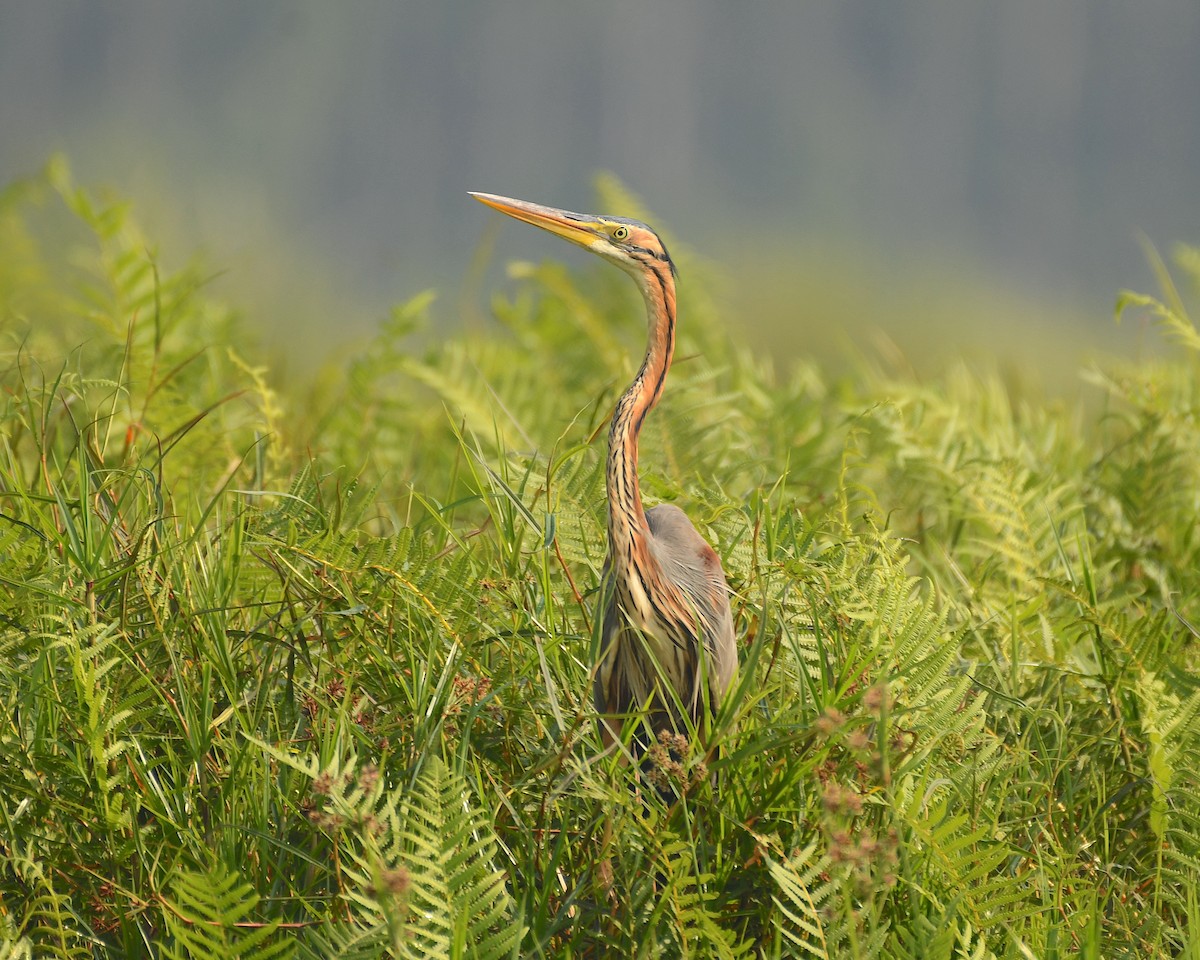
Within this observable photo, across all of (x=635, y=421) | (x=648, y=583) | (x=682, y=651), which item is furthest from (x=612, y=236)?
(x=682, y=651)

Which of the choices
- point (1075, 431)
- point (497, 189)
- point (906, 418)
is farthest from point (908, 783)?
point (497, 189)

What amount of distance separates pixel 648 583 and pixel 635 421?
1.33 feet

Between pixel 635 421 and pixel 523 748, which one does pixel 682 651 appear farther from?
pixel 635 421

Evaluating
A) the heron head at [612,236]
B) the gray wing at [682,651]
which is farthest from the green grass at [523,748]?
the heron head at [612,236]

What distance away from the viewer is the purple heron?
10.0ft

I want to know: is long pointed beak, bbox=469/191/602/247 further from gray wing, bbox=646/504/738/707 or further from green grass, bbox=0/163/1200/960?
gray wing, bbox=646/504/738/707

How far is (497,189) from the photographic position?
67.5ft

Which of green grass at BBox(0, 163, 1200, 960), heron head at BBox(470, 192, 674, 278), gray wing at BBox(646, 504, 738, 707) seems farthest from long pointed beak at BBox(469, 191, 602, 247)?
gray wing at BBox(646, 504, 738, 707)

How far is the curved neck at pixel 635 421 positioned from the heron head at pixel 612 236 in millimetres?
34

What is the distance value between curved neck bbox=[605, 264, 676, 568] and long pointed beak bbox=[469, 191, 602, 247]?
20 cm

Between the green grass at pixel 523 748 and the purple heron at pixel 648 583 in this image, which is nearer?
the green grass at pixel 523 748

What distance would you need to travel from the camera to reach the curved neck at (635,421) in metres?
3.05

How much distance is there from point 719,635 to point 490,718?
0.61 m

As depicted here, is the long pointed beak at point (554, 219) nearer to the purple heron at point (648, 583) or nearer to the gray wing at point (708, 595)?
the purple heron at point (648, 583)
